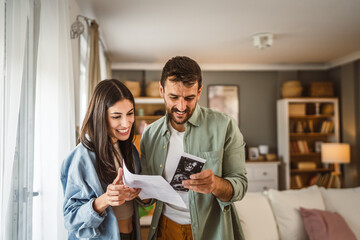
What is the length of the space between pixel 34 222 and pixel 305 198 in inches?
81.9

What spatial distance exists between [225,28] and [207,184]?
271 cm

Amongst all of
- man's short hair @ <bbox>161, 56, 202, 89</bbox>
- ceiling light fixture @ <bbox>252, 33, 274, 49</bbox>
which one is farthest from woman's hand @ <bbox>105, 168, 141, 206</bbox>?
ceiling light fixture @ <bbox>252, 33, 274, 49</bbox>

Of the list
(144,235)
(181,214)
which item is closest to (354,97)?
(144,235)

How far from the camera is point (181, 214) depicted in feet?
4.56

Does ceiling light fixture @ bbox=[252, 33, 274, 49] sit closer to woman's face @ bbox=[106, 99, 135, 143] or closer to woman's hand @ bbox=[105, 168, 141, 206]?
woman's face @ bbox=[106, 99, 135, 143]

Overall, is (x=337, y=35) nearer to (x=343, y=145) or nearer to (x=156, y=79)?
(x=343, y=145)

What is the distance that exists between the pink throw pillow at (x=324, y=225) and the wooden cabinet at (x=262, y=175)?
2813 millimetres

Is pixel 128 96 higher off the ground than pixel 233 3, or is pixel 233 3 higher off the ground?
pixel 233 3

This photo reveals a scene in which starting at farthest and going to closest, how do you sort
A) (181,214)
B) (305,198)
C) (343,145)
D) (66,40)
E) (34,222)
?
(343,145) → (305,198) → (66,40) → (34,222) → (181,214)

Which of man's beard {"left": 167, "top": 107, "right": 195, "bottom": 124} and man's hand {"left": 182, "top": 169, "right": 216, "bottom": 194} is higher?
man's beard {"left": 167, "top": 107, "right": 195, "bottom": 124}

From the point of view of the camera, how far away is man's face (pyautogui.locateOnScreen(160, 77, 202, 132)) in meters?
1.32

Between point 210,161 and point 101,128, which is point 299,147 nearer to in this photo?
point 210,161

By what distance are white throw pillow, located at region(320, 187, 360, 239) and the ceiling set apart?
1.76m

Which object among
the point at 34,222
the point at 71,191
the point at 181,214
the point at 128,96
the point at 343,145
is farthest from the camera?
the point at 343,145
